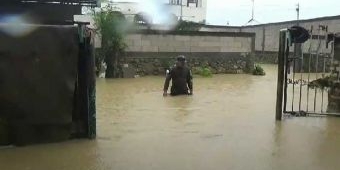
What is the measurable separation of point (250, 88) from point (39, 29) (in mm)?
11343

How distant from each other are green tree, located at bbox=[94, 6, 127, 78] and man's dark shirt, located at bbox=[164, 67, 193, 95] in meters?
7.40

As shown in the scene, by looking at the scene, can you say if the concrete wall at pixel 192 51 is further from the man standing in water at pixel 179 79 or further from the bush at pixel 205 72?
the man standing in water at pixel 179 79

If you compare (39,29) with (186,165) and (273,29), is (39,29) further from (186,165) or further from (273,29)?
(273,29)

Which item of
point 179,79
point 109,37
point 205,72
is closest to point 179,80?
point 179,79

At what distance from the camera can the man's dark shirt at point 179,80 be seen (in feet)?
45.5

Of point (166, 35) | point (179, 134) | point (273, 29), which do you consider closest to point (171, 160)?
point (179, 134)

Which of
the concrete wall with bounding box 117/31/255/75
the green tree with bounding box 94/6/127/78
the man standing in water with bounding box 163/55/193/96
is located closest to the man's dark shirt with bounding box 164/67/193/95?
the man standing in water with bounding box 163/55/193/96

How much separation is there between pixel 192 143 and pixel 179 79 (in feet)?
22.1

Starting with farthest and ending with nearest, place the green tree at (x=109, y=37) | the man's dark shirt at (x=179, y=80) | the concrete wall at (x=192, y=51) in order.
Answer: the concrete wall at (x=192, y=51)
the green tree at (x=109, y=37)
the man's dark shirt at (x=179, y=80)

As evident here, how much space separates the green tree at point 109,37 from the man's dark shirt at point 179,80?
7399 mm

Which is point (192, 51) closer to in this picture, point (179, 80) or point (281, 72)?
point (179, 80)

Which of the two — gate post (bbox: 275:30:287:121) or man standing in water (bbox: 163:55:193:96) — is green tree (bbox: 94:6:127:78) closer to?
man standing in water (bbox: 163:55:193:96)

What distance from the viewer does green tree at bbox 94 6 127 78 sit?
21.2m

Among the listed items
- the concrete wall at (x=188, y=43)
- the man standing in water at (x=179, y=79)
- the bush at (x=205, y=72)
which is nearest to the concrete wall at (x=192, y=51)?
the concrete wall at (x=188, y=43)
